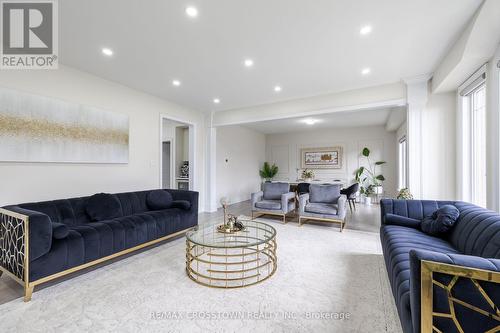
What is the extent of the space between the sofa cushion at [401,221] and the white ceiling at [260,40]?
2.15 meters

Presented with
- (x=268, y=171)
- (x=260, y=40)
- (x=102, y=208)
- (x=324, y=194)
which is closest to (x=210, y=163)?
(x=324, y=194)

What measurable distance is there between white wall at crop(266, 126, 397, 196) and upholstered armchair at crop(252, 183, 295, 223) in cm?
377

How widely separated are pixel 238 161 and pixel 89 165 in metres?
4.67

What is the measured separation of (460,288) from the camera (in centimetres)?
101

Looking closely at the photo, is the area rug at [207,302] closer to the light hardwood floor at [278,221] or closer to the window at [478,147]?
the light hardwood floor at [278,221]

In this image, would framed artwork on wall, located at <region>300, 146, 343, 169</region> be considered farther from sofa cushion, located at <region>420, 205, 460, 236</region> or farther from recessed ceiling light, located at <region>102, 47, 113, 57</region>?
recessed ceiling light, located at <region>102, 47, 113, 57</region>

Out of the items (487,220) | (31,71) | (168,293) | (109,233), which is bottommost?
(168,293)

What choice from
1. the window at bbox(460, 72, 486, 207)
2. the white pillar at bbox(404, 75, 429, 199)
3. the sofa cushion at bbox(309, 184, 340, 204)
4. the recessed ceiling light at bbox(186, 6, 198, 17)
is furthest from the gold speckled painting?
the window at bbox(460, 72, 486, 207)

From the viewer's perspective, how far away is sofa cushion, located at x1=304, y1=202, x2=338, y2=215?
4.26 meters

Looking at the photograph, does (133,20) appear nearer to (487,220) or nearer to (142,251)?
(142,251)

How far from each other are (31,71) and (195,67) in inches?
84.2

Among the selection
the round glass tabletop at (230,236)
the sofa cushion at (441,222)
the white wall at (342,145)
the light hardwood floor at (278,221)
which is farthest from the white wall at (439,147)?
Answer: the white wall at (342,145)

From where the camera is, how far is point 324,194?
4785 mm

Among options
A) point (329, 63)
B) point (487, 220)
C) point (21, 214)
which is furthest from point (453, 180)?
point (21, 214)
